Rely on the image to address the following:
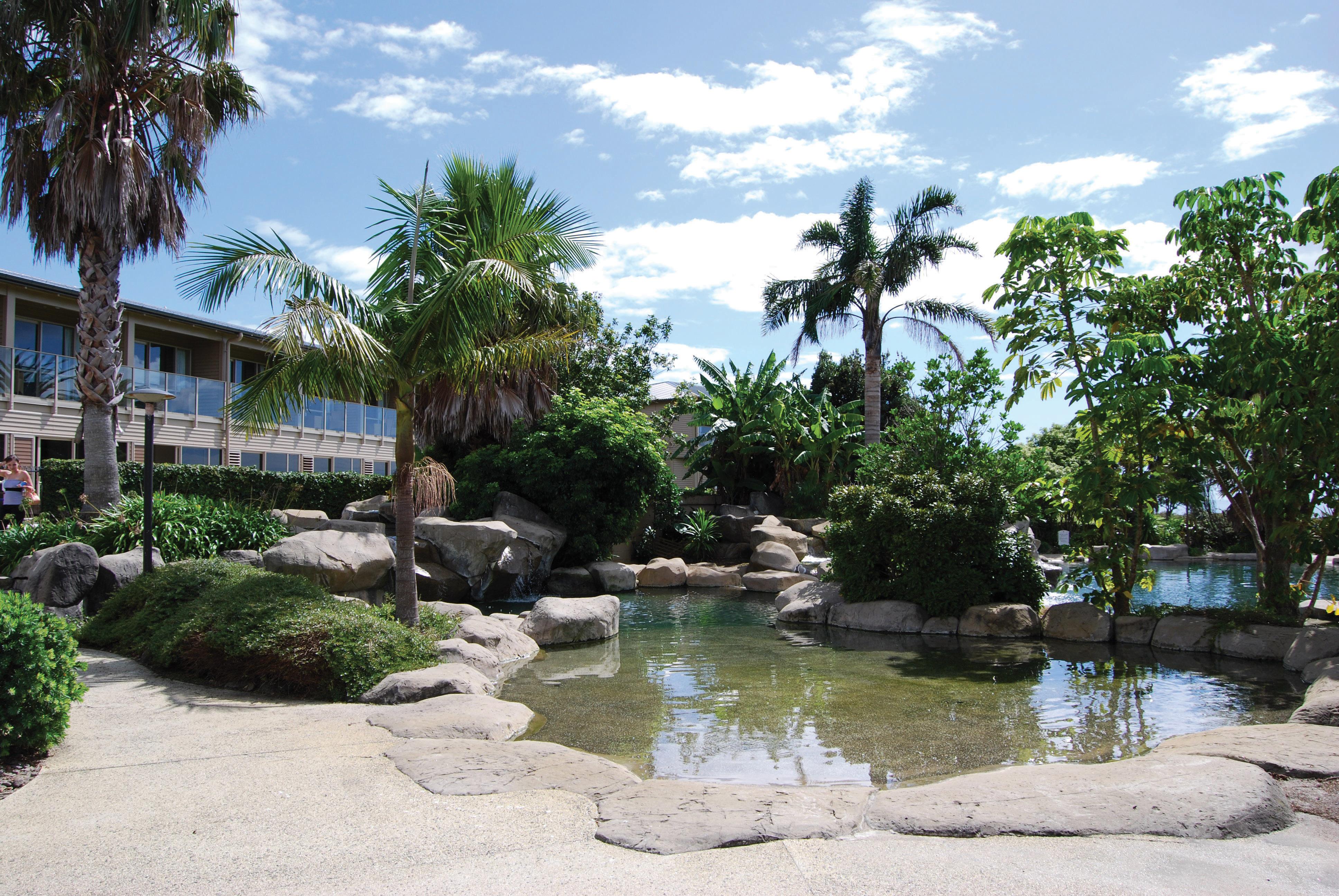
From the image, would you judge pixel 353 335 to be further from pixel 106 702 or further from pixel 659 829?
pixel 659 829

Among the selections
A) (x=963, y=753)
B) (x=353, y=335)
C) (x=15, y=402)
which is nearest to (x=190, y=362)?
(x=15, y=402)

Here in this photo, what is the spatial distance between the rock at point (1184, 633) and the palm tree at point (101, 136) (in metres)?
14.9

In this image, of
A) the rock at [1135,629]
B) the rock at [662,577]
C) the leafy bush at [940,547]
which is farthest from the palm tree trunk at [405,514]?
the rock at [662,577]

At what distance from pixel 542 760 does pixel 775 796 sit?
5.13 feet

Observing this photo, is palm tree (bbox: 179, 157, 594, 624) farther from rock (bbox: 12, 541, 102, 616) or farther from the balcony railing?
the balcony railing

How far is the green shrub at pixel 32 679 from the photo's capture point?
495 cm

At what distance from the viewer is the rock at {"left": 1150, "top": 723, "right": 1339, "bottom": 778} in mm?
4957

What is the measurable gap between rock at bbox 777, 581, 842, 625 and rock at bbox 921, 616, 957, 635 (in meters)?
1.59

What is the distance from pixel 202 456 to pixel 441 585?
13.2m

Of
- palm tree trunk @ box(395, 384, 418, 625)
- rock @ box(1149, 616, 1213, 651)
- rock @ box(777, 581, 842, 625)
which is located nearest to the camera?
palm tree trunk @ box(395, 384, 418, 625)

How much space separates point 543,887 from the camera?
3.40m

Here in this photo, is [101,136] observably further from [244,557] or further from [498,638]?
[498,638]

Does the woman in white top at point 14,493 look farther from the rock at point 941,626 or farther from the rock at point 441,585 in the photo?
the rock at point 941,626

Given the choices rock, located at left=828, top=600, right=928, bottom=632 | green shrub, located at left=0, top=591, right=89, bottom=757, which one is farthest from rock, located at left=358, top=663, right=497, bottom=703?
rock, located at left=828, top=600, right=928, bottom=632
